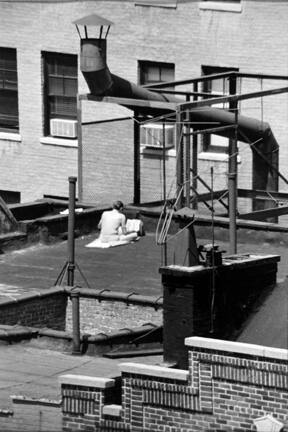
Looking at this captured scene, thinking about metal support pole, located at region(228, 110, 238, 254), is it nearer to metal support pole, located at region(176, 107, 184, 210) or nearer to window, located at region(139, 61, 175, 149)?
metal support pole, located at region(176, 107, 184, 210)

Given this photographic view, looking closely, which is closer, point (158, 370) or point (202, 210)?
point (158, 370)

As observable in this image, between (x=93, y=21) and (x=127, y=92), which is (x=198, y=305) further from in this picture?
(x=93, y=21)

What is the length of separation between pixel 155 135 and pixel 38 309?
15.0 meters

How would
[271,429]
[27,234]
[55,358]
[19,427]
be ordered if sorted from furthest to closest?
1. [27,234]
2. [55,358]
3. [19,427]
4. [271,429]

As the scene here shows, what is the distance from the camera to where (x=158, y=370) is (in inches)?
874

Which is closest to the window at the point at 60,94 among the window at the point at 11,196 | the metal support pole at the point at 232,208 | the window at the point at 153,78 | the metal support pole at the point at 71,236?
the window at the point at 11,196

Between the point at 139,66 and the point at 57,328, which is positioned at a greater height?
the point at 139,66

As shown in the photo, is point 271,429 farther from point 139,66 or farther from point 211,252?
point 139,66

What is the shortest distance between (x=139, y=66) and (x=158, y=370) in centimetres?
2542

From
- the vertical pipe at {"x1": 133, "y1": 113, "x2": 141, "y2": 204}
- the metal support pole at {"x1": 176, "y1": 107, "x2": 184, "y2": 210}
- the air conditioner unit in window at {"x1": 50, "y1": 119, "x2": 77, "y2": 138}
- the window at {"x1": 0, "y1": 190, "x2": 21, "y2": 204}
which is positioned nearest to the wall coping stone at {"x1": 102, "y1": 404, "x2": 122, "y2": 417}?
the metal support pole at {"x1": 176, "y1": 107, "x2": 184, "y2": 210}

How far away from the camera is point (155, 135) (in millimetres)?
46781

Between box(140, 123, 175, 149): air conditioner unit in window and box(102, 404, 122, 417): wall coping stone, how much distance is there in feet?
76.8

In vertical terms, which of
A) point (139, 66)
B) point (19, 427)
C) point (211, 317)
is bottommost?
point (19, 427)

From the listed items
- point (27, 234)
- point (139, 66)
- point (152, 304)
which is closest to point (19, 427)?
point (152, 304)
